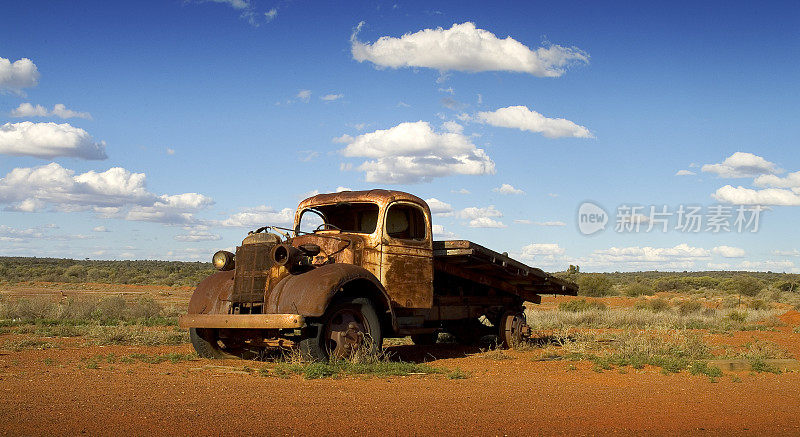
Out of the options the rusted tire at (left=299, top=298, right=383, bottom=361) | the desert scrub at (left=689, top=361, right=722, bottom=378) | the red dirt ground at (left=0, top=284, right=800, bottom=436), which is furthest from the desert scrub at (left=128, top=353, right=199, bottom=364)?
the desert scrub at (left=689, top=361, right=722, bottom=378)

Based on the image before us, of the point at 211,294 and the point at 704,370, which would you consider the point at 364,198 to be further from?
the point at 704,370

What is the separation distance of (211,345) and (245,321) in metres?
1.72

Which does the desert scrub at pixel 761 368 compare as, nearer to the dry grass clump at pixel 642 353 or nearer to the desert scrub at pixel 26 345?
the dry grass clump at pixel 642 353

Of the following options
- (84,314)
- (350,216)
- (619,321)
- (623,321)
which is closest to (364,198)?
(350,216)

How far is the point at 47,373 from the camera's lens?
8266 millimetres

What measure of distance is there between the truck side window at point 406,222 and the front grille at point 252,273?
2320 millimetres

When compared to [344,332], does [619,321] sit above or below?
below

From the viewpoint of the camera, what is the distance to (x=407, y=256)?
10.6 metres

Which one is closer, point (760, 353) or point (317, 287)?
point (317, 287)

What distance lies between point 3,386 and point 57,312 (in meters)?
12.5

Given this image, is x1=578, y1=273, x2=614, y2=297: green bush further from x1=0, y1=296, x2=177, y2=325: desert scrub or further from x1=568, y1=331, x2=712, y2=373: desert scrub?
x1=568, y1=331, x2=712, y2=373: desert scrub

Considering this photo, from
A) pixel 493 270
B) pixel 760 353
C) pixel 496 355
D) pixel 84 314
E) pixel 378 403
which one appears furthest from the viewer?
pixel 84 314

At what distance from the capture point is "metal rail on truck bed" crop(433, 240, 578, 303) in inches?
441

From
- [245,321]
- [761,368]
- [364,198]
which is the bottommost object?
[761,368]
